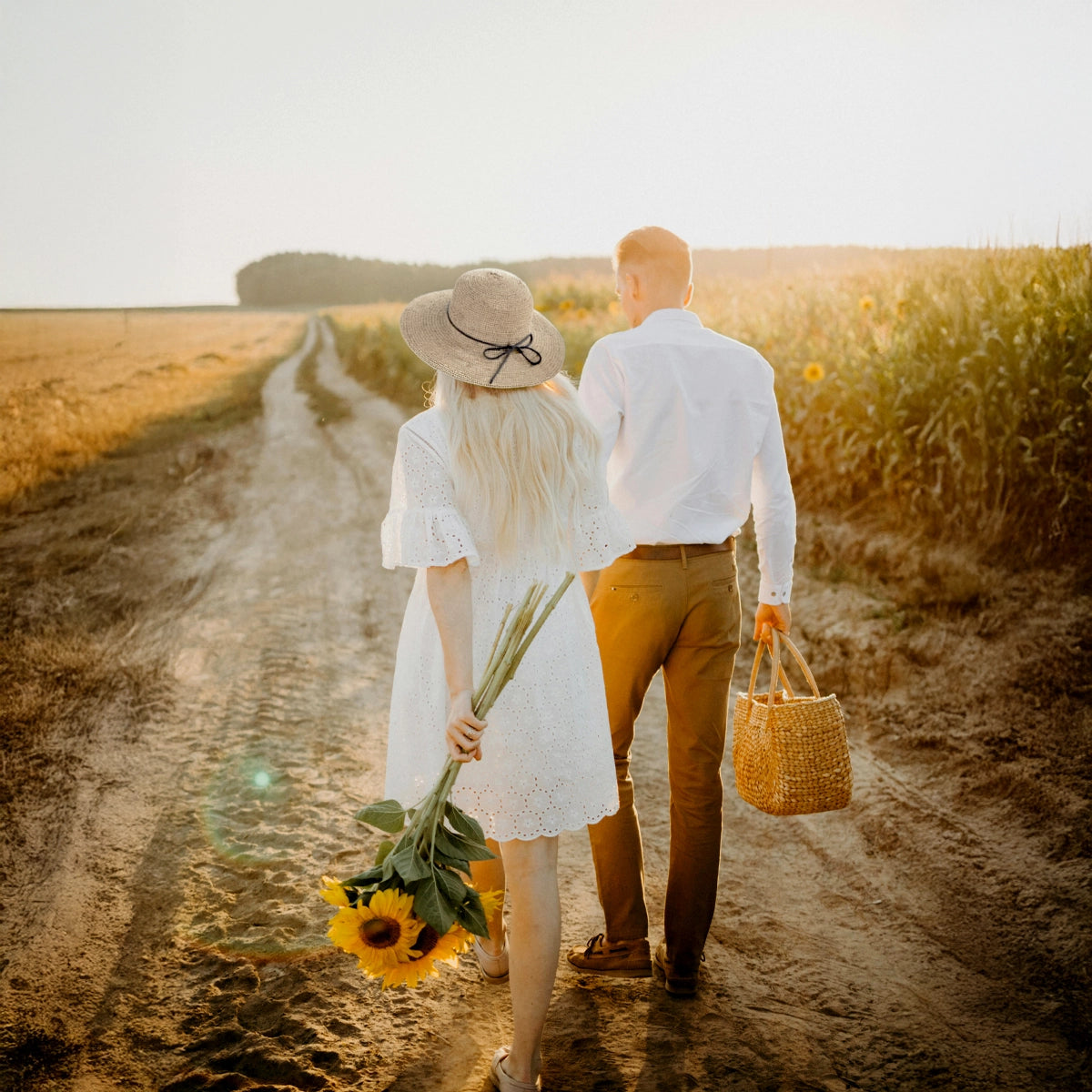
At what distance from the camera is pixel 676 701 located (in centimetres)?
265

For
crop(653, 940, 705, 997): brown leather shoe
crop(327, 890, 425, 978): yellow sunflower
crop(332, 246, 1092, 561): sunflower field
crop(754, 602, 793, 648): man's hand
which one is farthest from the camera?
crop(332, 246, 1092, 561): sunflower field

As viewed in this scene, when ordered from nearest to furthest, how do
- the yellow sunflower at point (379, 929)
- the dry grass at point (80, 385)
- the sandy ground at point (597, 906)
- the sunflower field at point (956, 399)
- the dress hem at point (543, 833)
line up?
1. the yellow sunflower at point (379, 929)
2. the dress hem at point (543, 833)
3. the sandy ground at point (597, 906)
4. the sunflower field at point (956, 399)
5. the dry grass at point (80, 385)

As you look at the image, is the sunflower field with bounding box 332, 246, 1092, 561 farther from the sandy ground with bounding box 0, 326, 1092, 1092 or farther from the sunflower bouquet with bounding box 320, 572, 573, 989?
the sunflower bouquet with bounding box 320, 572, 573, 989

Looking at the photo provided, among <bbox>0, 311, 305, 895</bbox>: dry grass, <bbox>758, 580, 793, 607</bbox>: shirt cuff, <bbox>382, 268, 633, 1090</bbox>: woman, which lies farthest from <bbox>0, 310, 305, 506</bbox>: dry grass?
<bbox>758, 580, 793, 607</bbox>: shirt cuff

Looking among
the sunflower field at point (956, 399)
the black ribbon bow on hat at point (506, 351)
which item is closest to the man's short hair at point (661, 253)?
the black ribbon bow on hat at point (506, 351)

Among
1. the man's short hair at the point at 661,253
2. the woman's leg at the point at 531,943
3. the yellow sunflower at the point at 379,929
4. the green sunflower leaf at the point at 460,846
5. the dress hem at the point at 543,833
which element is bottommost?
the woman's leg at the point at 531,943

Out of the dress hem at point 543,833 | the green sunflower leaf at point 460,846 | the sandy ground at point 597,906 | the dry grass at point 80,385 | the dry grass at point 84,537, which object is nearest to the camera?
the green sunflower leaf at point 460,846

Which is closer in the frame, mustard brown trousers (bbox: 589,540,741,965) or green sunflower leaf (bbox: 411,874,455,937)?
green sunflower leaf (bbox: 411,874,455,937)

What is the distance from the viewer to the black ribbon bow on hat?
6.79 ft

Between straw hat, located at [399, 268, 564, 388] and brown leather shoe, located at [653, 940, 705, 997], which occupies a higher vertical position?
straw hat, located at [399, 268, 564, 388]

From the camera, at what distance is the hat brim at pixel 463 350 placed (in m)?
2.06

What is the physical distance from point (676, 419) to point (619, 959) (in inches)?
68.6

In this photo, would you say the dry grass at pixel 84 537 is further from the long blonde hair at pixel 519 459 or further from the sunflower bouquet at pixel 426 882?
the long blonde hair at pixel 519 459

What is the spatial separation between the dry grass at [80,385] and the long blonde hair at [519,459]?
557cm
